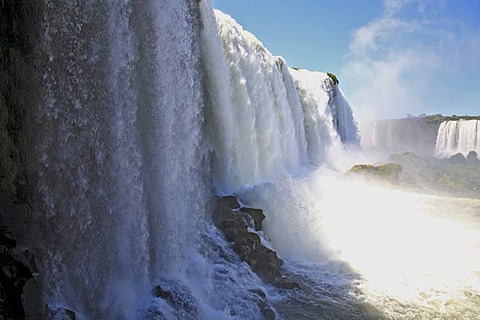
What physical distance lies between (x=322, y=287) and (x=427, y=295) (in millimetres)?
2649

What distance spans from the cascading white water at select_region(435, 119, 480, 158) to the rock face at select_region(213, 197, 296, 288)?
3638 centimetres

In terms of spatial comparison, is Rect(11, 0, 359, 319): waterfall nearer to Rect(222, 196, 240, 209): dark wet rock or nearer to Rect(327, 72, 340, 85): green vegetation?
Rect(222, 196, 240, 209): dark wet rock

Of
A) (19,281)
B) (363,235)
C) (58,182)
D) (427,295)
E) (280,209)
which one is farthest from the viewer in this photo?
(363,235)

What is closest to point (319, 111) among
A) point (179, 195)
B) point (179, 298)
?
point (179, 195)

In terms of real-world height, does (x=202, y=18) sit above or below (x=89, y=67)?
above

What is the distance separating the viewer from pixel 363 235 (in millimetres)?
13898

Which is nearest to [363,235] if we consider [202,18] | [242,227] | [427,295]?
[427,295]

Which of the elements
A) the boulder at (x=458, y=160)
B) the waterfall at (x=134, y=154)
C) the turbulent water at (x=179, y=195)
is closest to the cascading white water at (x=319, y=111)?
the turbulent water at (x=179, y=195)

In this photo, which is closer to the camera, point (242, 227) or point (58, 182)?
point (58, 182)

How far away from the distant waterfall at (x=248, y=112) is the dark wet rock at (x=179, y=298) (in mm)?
5388

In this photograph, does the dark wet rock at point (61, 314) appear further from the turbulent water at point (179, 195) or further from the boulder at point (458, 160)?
the boulder at point (458, 160)

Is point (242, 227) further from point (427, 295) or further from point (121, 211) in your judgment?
point (427, 295)

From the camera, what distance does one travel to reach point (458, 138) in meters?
40.1

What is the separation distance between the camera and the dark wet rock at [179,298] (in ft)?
21.5
